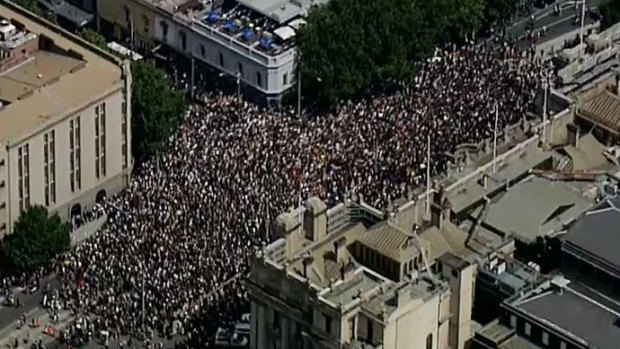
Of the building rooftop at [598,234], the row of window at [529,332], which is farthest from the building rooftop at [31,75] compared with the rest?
the row of window at [529,332]

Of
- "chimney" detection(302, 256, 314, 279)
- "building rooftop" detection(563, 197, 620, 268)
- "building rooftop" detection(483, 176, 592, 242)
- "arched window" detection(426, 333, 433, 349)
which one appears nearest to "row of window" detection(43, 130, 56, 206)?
"chimney" detection(302, 256, 314, 279)

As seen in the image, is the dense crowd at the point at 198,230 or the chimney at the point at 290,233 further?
the dense crowd at the point at 198,230

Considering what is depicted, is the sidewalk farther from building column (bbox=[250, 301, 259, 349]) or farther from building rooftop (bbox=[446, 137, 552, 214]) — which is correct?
building rooftop (bbox=[446, 137, 552, 214])

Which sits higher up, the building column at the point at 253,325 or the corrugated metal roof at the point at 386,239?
the corrugated metal roof at the point at 386,239

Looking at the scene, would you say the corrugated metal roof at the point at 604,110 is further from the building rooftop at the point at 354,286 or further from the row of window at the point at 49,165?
the row of window at the point at 49,165

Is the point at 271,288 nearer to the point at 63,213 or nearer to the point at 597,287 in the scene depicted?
the point at 597,287

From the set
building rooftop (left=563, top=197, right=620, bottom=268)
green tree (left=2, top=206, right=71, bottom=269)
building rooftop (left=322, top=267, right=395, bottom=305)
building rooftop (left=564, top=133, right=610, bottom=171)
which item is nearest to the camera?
building rooftop (left=322, top=267, right=395, bottom=305)
